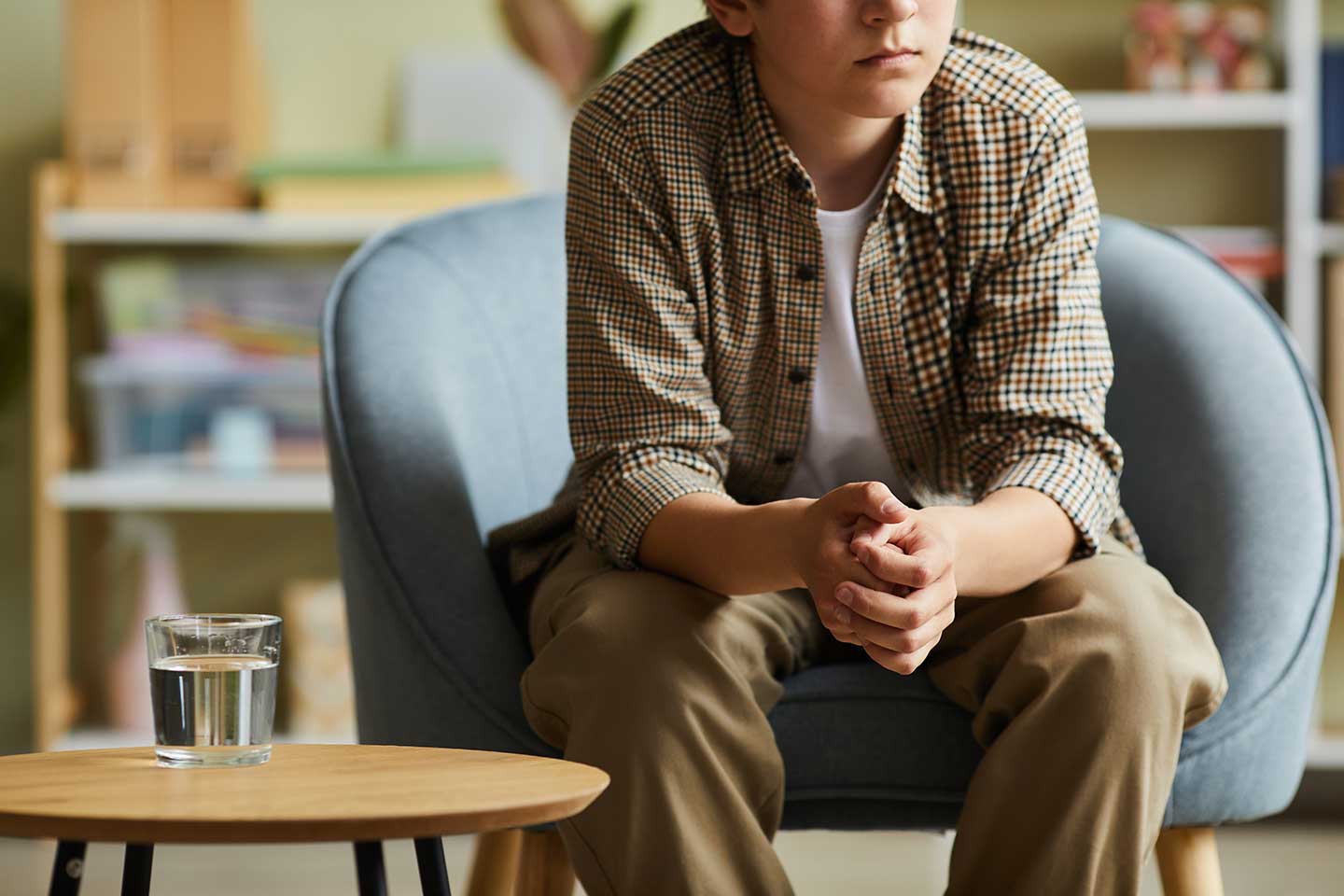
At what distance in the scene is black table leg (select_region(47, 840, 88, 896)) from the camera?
0.76 meters

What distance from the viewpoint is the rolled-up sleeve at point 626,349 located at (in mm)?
1086

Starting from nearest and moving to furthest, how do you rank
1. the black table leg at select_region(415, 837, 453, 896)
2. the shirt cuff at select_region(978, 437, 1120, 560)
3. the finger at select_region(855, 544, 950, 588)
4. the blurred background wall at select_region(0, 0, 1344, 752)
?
the black table leg at select_region(415, 837, 453, 896) < the finger at select_region(855, 544, 950, 588) < the shirt cuff at select_region(978, 437, 1120, 560) < the blurred background wall at select_region(0, 0, 1344, 752)

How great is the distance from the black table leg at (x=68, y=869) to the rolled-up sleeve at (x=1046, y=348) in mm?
596

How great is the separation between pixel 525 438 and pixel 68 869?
0.68m

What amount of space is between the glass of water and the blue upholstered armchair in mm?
311

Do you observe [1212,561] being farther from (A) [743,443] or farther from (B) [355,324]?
(B) [355,324]

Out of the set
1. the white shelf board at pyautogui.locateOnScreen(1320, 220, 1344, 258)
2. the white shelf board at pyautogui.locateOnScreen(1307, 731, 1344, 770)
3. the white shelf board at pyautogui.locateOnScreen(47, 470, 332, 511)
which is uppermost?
the white shelf board at pyautogui.locateOnScreen(1320, 220, 1344, 258)

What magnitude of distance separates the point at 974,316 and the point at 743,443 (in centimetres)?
19

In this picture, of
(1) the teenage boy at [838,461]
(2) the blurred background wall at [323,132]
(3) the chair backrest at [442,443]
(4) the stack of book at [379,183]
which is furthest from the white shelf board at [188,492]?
(1) the teenage boy at [838,461]

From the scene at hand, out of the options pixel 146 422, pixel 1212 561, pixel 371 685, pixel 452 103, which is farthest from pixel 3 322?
pixel 1212 561

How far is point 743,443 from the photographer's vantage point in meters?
1.17

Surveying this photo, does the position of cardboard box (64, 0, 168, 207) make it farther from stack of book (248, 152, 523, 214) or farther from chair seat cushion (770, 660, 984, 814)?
chair seat cushion (770, 660, 984, 814)

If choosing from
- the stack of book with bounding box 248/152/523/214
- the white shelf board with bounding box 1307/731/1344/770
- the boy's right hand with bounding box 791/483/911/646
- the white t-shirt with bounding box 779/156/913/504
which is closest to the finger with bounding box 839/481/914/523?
the boy's right hand with bounding box 791/483/911/646

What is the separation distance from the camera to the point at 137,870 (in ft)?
2.72
